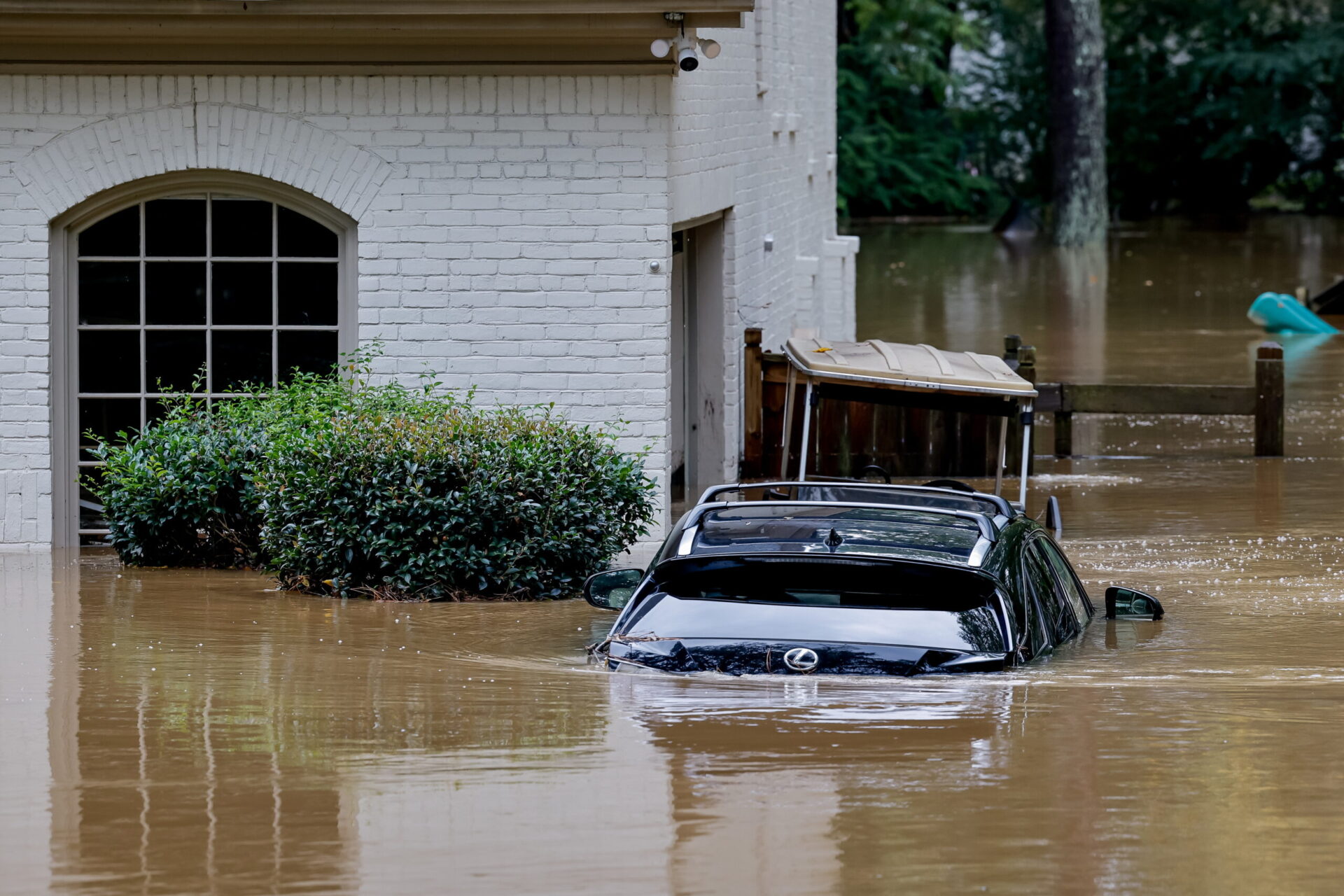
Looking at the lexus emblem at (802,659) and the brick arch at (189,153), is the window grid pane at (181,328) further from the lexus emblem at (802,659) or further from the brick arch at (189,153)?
the lexus emblem at (802,659)

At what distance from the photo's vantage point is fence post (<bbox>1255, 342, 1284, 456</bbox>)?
697 inches

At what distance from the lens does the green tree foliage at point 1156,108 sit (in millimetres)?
61719

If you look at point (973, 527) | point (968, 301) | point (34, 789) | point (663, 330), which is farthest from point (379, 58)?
point (968, 301)

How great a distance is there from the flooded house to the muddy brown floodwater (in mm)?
1786

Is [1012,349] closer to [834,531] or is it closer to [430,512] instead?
[430,512]

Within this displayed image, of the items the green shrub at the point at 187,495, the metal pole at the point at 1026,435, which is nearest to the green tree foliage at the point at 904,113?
the metal pole at the point at 1026,435

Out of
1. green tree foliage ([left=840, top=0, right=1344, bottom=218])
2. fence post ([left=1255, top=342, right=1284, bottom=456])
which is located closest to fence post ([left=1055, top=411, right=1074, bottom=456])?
fence post ([left=1255, top=342, right=1284, bottom=456])

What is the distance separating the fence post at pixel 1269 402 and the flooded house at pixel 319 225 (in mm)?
7105

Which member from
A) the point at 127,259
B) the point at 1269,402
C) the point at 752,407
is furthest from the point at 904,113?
the point at 127,259

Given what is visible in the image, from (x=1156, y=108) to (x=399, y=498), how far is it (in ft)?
191

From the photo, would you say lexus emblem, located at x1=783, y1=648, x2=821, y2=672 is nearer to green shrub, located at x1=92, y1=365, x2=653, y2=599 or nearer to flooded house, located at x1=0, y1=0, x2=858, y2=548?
green shrub, located at x1=92, y1=365, x2=653, y2=599

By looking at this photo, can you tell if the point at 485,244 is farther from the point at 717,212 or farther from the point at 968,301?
the point at 968,301

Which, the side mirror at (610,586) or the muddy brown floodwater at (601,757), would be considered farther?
the side mirror at (610,586)

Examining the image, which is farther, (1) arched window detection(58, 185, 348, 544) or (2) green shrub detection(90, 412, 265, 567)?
(1) arched window detection(58, 185, 348, 544)
